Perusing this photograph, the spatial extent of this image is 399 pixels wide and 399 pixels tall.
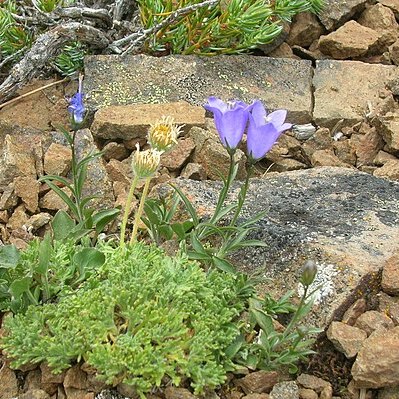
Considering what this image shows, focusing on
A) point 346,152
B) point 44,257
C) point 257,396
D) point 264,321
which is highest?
point 44,257

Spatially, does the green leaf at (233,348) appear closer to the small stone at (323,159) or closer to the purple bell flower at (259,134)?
the purple bell flower at (259,134)

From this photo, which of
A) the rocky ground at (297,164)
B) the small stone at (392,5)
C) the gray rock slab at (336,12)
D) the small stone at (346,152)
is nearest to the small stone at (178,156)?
the rocky ground at (297,164)

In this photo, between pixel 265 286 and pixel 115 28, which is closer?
pixel 265 286

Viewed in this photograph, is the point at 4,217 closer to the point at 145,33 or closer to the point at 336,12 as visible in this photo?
the point at 145,33

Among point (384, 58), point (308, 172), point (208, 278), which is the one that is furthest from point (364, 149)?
point (208, 278)

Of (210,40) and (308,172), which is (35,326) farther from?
(210,40)

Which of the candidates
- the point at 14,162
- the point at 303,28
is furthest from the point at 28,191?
the point at 303,28
